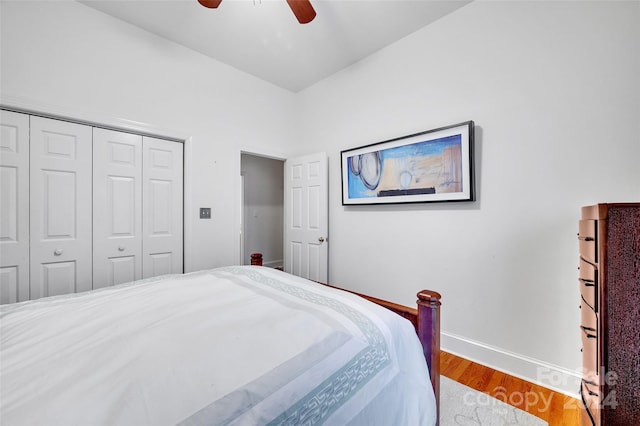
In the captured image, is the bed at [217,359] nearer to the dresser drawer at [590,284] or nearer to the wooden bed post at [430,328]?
the wooden bed post at [430,328]

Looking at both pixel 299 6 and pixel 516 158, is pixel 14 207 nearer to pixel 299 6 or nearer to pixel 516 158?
pixel 299 6

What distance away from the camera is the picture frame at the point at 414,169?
2.07 m

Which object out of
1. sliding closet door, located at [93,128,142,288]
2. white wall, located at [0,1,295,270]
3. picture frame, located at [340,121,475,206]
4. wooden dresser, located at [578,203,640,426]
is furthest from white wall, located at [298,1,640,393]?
sliding closet door, located at [93,128,142,288]

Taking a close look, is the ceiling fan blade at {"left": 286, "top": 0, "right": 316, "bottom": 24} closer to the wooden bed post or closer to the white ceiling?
the white ceiling

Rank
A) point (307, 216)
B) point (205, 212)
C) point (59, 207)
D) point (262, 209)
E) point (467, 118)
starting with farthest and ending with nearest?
point (262, 209) < point (307, 216) < point (205, 212) < point (467, 118) < point (59, 207)

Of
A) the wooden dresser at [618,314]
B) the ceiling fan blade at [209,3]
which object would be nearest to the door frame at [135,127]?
the ceiling fan blade at [209,3]

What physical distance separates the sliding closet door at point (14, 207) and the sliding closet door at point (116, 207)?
38cm

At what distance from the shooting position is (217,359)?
765mm

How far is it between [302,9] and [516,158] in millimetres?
1848

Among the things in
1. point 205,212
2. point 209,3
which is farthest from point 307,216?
point 209,3

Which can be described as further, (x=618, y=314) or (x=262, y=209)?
(x=262, y=209)

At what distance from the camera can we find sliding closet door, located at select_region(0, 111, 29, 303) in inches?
70.8

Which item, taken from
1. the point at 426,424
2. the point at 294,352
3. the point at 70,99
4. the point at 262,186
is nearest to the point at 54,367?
the point at 294,352

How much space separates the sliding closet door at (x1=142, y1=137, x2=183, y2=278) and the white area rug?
8.21 ft
